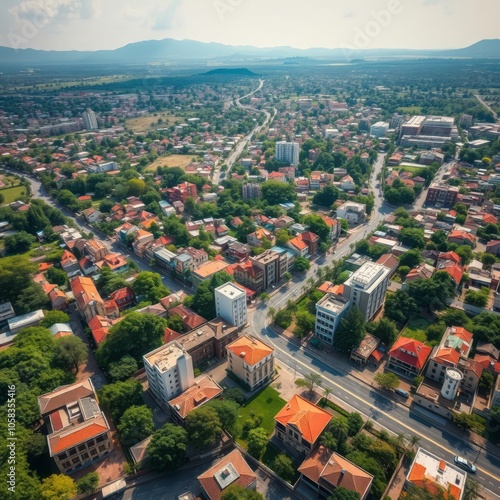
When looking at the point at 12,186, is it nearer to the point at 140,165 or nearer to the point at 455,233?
the point at 140,165

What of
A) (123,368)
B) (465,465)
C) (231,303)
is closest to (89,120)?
(231,303)

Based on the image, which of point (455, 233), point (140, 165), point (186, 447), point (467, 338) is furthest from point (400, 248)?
point (140, 165)

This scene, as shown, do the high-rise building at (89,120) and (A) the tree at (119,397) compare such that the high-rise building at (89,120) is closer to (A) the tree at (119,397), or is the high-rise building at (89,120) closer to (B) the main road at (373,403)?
(B) the main road at (373,403)

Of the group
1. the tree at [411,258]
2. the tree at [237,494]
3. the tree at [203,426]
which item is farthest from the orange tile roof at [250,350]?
the tree at [411,258]

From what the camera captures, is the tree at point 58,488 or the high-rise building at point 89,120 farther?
the high-rise building at point 89,120

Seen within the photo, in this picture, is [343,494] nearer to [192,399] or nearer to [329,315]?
[192,399]

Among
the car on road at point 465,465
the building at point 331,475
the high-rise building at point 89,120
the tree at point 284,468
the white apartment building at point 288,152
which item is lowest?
the car on road at point 465,465

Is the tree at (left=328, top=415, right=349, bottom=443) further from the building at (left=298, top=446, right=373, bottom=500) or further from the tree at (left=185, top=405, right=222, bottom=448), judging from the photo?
the tree at (left=185, top=405, right=222, bottom=448)
